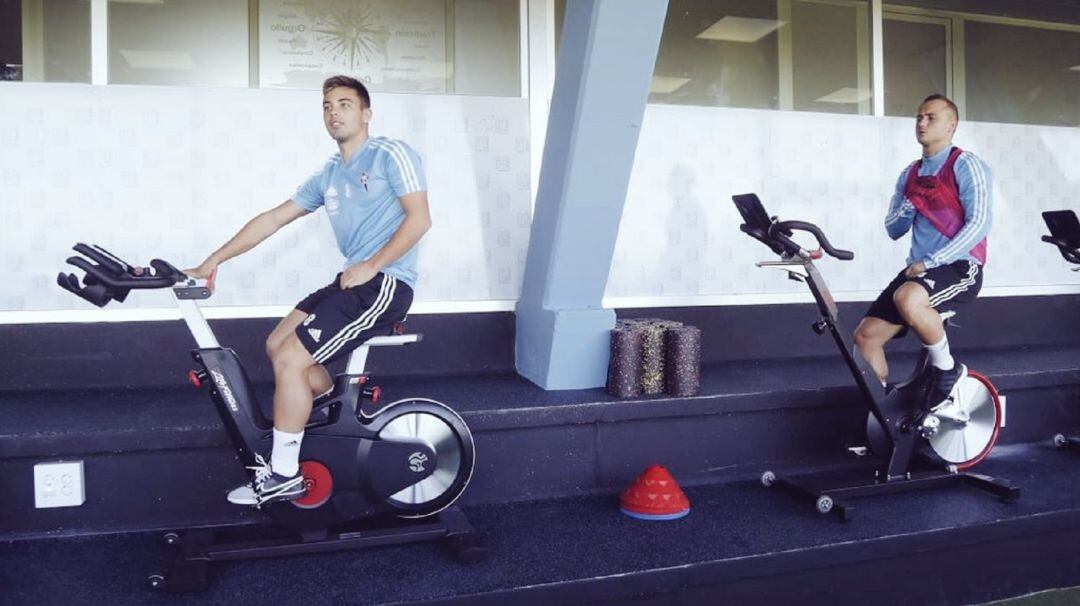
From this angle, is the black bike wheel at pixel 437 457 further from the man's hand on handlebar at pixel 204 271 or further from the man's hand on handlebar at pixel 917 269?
the man's hand on handlebar at pixel 917 269

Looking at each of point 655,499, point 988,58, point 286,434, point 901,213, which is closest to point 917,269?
point 901,213

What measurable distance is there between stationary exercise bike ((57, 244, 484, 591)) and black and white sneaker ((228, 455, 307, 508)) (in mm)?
61

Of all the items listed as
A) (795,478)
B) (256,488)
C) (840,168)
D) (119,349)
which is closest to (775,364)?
(795,478)

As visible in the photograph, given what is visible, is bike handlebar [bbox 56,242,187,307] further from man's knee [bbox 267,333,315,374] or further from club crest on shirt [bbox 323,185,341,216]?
club crest on shirt [bbox 323,185,341,216]

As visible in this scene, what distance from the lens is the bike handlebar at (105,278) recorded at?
2.29 meters

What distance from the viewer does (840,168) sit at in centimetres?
448

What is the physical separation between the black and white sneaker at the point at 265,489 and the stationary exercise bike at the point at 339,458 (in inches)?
2.4

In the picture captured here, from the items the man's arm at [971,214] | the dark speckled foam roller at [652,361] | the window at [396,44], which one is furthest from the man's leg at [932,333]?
the window at [396,44]

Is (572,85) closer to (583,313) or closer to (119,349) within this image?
(583,313)

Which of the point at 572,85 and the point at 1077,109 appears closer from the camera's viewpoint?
the point at 572,85

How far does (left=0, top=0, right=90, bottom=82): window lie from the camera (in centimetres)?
344

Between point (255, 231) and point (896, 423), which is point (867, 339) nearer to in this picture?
point (896, 423)

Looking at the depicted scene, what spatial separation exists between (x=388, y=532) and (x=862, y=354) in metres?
1.88

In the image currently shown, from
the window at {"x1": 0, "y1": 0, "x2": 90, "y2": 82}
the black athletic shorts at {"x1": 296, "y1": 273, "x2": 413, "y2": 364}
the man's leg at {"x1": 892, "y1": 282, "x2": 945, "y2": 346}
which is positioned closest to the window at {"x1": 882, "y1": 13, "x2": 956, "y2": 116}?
the man's leg at {"x1": 892, "y1": 282, "x2": 945, "y2": 346}
